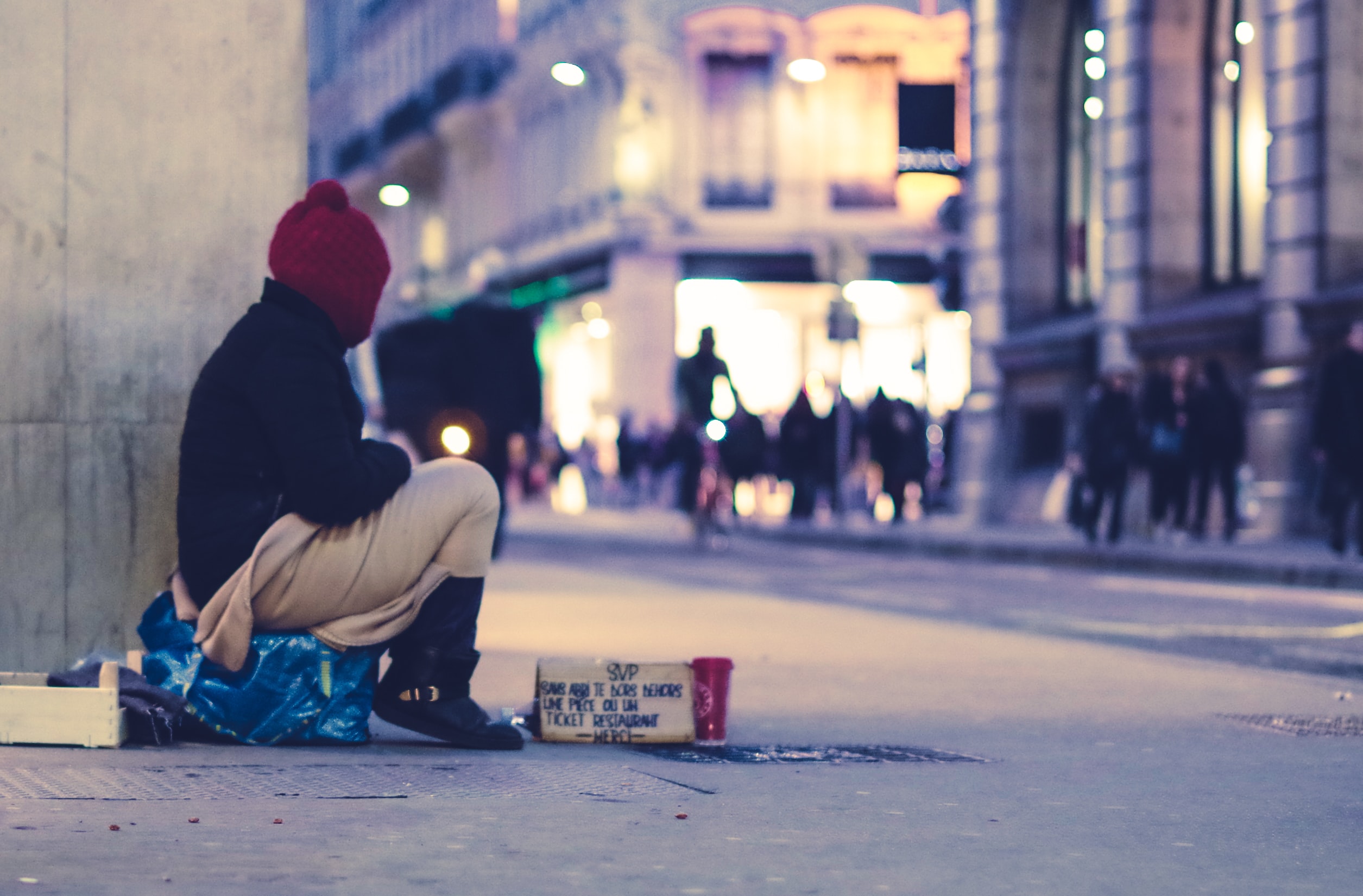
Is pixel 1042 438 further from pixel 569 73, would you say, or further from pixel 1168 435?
pixel 569 73

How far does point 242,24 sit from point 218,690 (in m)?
2.31

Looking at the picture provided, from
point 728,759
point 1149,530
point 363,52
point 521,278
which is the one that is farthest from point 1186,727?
point 363,52

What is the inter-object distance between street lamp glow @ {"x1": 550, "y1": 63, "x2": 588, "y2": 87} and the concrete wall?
3983cm

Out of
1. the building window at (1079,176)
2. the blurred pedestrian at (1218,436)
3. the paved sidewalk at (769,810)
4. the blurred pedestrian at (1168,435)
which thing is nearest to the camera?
the paved sidewalk at (769,810)

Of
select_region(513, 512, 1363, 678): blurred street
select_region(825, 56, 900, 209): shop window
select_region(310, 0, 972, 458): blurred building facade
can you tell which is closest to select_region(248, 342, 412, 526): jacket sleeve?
select_region(513, 512, 1363, 678): blurred street

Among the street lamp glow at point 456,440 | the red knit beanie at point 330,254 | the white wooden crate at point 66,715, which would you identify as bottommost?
the white wooden crate at point 66,715

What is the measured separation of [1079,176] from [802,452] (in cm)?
466

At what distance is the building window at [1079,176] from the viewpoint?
1086 inches

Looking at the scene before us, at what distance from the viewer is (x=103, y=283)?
23.5ft

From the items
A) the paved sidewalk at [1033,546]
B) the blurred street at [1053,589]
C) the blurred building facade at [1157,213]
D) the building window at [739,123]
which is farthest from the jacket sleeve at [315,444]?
the building window at [739,123]

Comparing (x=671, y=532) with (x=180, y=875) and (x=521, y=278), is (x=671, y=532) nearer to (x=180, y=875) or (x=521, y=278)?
(x=180, y=875)

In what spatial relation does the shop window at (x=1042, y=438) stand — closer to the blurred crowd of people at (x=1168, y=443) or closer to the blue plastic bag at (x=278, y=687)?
the blurred crowd of people at (x=1168, y=443)

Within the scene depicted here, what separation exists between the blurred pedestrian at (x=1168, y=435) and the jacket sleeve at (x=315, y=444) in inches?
631

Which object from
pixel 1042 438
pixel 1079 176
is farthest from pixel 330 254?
pixel 1079 176
